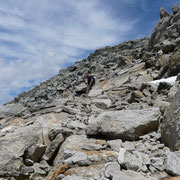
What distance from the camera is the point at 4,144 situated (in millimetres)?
9086

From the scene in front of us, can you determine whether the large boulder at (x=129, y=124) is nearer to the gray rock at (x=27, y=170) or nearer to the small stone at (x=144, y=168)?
the small stone at (x=144, y=168)

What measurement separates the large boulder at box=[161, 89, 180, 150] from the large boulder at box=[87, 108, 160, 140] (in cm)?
101

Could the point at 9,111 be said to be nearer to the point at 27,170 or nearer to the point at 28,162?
the point at 28,162

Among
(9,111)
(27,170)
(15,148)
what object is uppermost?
(9,111)

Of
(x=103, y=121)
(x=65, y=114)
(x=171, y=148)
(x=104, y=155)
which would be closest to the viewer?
(x=171, y=148)

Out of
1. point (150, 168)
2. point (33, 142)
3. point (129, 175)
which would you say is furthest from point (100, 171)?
point (33, 142)

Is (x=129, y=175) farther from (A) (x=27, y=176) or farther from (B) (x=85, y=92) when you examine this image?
(B) (x=85, y=92)

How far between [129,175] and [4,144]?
6.14 meters

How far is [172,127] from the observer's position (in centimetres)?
654

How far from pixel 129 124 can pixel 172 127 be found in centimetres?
198

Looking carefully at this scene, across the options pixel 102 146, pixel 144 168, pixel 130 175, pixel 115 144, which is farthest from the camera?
pixel 102 146

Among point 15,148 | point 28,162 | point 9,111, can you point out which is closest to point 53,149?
point 28,162

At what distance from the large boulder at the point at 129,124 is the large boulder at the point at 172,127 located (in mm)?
1012

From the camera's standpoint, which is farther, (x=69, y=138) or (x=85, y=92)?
(x=85, y=92)
